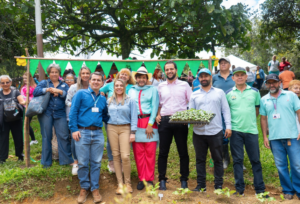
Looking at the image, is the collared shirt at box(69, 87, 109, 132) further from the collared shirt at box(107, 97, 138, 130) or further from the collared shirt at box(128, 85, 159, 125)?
the collared shirt at box(128, 85, 159, 125)

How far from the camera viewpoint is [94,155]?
413 cm

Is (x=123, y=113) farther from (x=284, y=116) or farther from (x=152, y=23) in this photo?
(x=152, y=23)

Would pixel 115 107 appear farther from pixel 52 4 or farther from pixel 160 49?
pixel 160 49

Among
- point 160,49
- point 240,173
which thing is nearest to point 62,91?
point 240,173

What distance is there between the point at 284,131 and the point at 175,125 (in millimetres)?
1675

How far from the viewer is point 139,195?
3.86m

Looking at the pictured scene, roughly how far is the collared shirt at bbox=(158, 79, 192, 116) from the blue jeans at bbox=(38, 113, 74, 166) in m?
2.04

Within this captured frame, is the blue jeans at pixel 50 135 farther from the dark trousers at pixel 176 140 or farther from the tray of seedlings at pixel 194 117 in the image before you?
the tray of seedlings at pixel 194 117

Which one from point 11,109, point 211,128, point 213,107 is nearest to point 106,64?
point 11,109

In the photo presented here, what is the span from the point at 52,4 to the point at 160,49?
434cm

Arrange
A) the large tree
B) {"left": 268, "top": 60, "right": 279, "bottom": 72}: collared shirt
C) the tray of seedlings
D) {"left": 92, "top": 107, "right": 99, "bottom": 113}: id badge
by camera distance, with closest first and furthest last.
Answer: the tray of seedlings, {"left": 92, "top": 107, "right": 99, "bottom": 113}: id badge, the large tree, {"left": 268, "top": 60, "right": 279, "bottom": 72}: collared shirt

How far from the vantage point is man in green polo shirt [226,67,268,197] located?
3.82 meters

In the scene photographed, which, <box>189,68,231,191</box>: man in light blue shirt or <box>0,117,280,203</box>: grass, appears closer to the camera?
<box>189,68,231,191</box>: man in light blue shirt

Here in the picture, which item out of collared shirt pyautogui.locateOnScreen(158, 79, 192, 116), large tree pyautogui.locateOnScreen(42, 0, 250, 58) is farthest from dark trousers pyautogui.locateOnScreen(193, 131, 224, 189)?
large tree pyautogui.locateOnScreen(42, 0, 250, 58)
